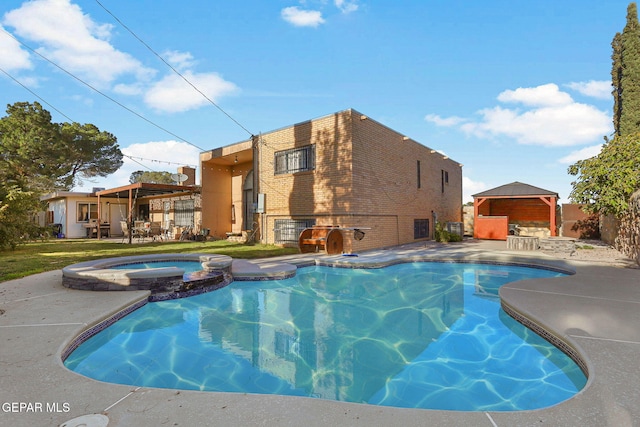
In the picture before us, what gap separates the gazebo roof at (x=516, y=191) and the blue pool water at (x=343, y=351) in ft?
47.9

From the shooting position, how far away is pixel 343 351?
4.22 meters

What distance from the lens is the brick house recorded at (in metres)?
12.3

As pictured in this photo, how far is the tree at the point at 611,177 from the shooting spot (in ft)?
36.3

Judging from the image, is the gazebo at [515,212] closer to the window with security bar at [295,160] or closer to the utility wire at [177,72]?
the window with security bar at [295,160]

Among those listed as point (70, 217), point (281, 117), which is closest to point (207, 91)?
point (281, 117)

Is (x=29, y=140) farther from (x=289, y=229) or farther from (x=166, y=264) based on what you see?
(x=289, y=229)

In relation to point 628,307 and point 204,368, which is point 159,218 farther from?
point 628,307

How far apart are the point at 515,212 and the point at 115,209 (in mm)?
29137

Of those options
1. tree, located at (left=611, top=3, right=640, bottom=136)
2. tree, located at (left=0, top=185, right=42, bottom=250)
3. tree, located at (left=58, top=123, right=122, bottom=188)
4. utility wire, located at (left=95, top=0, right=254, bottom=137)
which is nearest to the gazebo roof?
tree, located at (left=611, top=3, right=640, bottom=136)

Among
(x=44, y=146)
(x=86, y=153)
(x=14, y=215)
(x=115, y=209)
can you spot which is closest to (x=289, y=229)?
(x=14, y=215)

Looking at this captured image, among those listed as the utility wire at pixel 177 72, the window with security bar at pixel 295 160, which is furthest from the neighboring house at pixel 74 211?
the window with security bar at pixel 295 160

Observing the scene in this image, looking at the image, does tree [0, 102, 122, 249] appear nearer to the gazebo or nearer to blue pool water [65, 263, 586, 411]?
blue pool water [65, 263, 586, 411]

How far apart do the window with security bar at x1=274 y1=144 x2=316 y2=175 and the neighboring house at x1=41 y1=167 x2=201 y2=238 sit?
7036 millimetres

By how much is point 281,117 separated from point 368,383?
14.4 m
